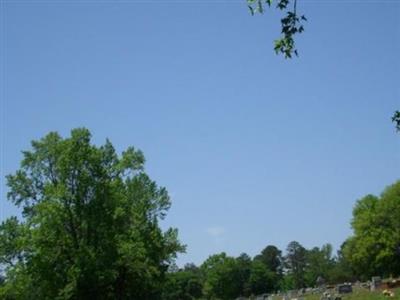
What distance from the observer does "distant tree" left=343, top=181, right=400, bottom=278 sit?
7206 cm

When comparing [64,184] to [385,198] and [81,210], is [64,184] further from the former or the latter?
[385,198]

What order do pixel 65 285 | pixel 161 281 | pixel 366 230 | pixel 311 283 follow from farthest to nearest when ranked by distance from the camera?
pixel 311 283 < pixel 366 230 < pixel 161 281 < pixel 65 285

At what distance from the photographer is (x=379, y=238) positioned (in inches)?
2864

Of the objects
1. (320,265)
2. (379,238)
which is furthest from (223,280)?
(379,238)

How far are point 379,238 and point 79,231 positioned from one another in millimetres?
47918

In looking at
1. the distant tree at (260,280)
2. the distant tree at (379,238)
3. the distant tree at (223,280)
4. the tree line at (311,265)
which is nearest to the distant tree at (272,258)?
the tree line at (311,265)

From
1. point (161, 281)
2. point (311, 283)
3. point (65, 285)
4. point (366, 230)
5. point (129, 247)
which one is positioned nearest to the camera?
point (65, 285)

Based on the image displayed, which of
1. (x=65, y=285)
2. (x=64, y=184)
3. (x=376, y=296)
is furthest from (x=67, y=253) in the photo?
(x=376, y=296)

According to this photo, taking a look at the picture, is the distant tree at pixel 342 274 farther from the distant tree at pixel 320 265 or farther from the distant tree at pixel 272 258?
the distant tree at pixel 272 258

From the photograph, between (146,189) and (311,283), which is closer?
(146,189)

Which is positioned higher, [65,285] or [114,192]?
[114,192]

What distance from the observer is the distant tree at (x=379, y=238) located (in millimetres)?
72062

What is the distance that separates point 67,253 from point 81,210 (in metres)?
2.51

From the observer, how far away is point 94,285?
33125mm
